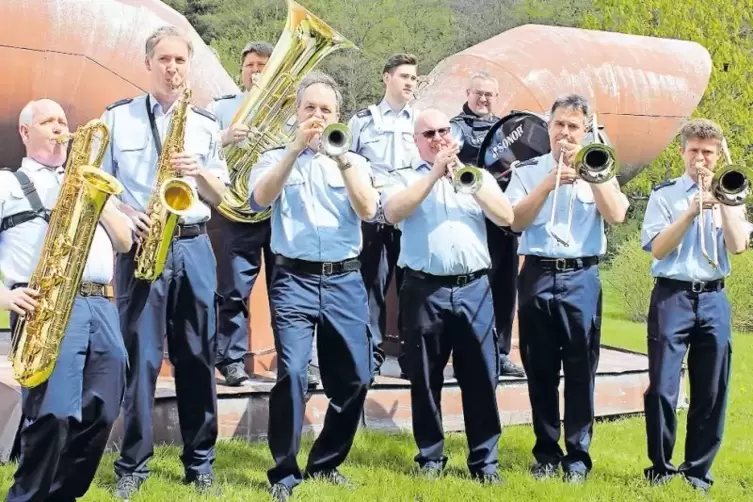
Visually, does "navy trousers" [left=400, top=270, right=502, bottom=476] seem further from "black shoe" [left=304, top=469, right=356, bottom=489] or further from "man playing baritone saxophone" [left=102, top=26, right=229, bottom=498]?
"man playing baritone saxophone" [left=102, top=26, right=229, bottom=498]

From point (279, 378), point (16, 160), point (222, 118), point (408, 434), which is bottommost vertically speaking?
point (408, 434)

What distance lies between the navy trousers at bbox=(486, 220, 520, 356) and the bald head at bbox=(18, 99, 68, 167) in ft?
10.0

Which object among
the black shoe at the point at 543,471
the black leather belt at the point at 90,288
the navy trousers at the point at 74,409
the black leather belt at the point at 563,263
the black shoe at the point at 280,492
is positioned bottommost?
the black shoe at the point at 280,492

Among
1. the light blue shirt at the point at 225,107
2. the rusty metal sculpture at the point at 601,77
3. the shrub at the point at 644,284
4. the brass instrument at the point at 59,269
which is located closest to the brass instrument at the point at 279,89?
the light blue shirt at the point at 225,107

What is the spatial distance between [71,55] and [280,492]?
3091mm

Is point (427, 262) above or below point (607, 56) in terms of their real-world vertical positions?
below

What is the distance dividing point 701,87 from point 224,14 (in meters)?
30.7

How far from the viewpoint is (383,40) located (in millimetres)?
43156

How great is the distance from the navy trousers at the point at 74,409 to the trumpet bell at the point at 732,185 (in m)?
3.02

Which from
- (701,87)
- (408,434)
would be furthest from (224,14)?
(408,434)

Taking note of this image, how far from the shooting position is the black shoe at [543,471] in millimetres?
5645

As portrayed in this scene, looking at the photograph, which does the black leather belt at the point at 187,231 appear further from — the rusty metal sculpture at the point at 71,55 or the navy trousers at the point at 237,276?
the rusty metal sculpture at the point at 71,55

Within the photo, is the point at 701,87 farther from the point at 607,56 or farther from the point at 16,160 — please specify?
the point at 16,160

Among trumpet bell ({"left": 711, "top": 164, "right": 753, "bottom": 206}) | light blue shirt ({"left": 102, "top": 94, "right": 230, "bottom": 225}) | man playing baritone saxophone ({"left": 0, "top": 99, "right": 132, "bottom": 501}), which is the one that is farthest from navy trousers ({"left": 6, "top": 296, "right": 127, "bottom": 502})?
trumpet bell ({"left": 711, "top": 164, "right": 753, "bottom": 206})
